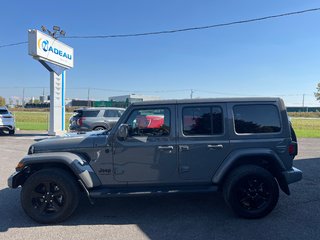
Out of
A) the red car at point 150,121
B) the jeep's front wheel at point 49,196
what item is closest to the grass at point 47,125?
the red car at point 150,121

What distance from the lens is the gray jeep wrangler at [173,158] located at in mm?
4523

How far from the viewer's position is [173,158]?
183 inches

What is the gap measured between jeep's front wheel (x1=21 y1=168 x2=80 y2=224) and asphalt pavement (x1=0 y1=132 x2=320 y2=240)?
0.52 ft

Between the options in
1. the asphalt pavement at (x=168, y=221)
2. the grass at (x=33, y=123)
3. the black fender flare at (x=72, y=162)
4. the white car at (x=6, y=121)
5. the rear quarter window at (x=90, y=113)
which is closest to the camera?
the asphalt pavement at (x=168, y=221)

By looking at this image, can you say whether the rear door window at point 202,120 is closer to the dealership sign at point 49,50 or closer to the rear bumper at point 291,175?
→ the rear bumper at point 291,175

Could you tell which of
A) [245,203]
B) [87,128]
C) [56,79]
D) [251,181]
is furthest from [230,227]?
[56,79]

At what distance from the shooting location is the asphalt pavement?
4.06 meters

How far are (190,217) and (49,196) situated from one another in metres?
2.26

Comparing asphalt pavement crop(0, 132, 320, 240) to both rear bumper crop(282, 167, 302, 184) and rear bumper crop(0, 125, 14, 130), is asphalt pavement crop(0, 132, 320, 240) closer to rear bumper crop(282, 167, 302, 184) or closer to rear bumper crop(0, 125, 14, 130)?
rear bumper crop(282, 167, 302, 184)

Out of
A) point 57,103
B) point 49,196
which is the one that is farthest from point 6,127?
point 49,196

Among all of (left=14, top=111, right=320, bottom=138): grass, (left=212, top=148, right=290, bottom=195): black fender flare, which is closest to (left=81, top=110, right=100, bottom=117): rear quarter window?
(left=14, top=111, right=320, bottom=138): grass

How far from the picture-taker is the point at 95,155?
4.60m

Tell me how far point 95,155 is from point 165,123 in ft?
4.03

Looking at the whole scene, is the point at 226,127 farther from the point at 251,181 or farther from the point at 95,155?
the point at 95,155
